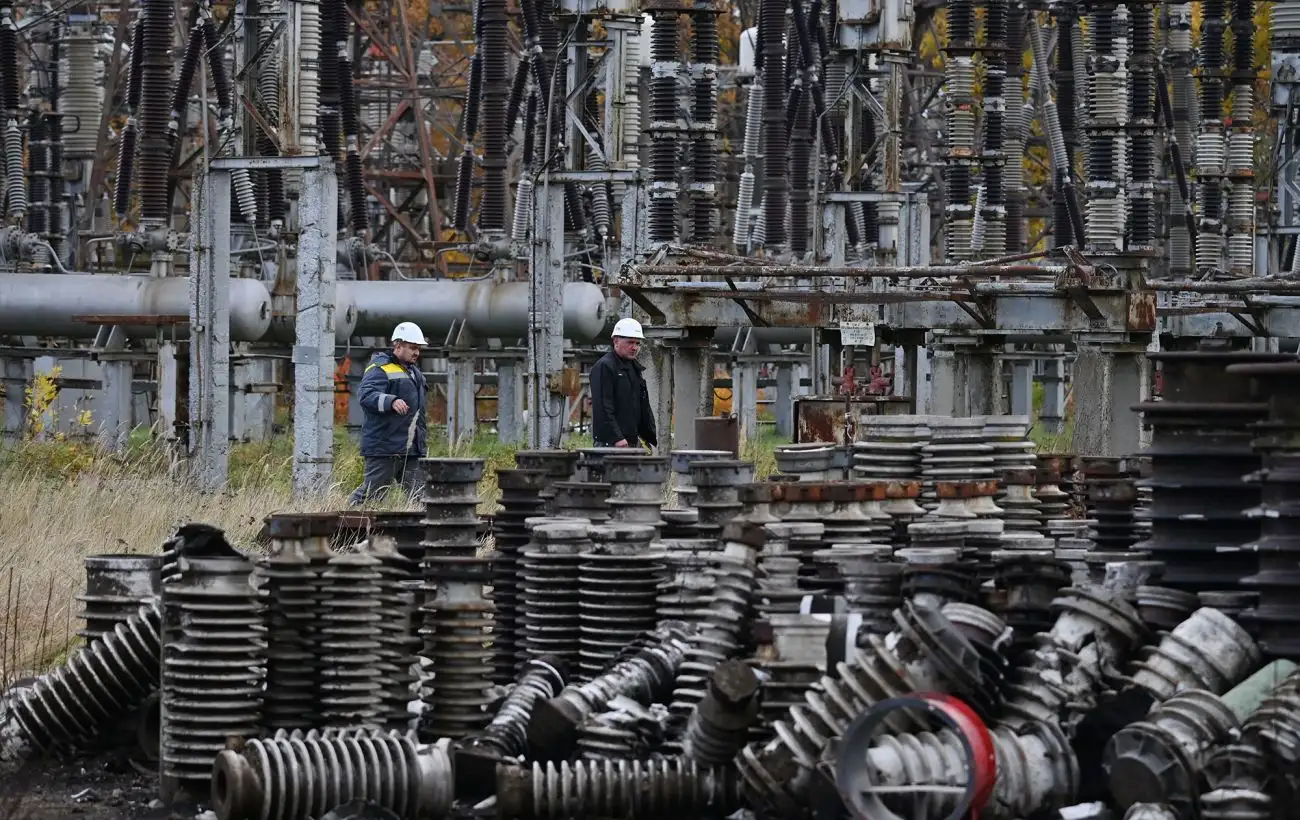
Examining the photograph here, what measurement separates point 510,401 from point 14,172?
20.3 feet

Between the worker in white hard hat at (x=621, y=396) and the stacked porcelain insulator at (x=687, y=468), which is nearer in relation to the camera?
the stacked porcelain insulator at (x=687, y=468)

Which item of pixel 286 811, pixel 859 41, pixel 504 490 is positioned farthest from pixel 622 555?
pixel 859 41

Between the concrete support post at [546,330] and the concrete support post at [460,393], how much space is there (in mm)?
3969

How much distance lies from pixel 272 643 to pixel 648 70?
18.3 meters

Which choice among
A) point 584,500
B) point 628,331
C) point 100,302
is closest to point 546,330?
point 100,302

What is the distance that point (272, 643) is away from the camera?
24.2ft

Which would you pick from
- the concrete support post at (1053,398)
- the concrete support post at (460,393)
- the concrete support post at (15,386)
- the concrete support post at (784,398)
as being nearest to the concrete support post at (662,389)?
the concrete support post at (460,393)

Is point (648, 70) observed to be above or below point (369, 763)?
above

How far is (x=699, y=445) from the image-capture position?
1362 cm

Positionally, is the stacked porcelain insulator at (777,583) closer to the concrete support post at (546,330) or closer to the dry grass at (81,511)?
the dry grass at (81,511)

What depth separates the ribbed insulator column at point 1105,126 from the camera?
2033 cm

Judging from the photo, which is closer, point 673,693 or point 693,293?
point 673,693

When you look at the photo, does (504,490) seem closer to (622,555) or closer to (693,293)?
(622,555)

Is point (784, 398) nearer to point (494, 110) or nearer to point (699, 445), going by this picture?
point (494, 110)
